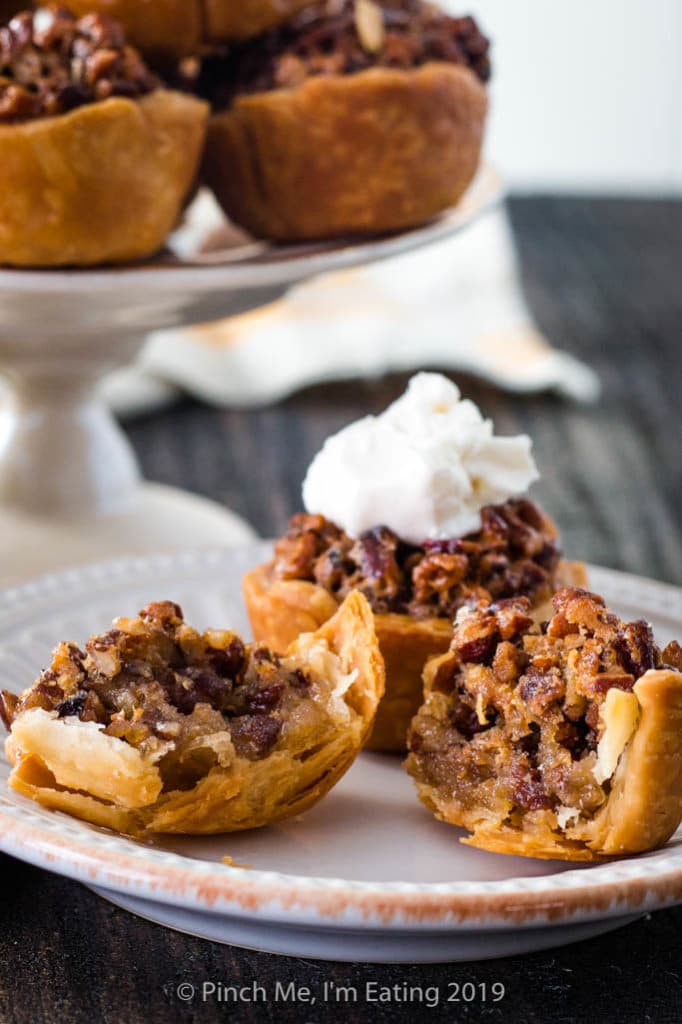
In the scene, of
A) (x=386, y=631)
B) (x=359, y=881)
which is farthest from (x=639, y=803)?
(x=386, y=631)

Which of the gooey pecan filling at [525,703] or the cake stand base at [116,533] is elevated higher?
the gooey pecan filling at [525,703]

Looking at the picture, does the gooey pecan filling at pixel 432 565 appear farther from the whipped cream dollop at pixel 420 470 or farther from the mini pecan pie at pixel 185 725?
the mini pecan pie at pixel 185 725

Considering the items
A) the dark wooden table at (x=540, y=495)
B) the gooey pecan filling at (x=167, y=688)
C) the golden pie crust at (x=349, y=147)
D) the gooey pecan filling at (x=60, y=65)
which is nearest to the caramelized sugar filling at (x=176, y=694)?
the gooey pecan filling at (x=167, y=688)

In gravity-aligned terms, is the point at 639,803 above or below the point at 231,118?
below

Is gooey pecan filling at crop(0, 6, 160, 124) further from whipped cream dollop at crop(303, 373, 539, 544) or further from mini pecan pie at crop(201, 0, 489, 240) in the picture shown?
whipped cream dollop at crop(303, 373, 539, 544)

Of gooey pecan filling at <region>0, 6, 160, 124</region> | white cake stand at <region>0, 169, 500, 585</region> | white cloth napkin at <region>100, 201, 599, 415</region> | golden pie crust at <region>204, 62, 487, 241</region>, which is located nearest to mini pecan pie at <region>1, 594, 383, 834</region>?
white cake stand at <region>0, 169, 500, 585</region>

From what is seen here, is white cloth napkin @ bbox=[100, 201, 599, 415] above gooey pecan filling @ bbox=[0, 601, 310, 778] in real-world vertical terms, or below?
below

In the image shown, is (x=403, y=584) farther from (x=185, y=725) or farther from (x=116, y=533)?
(x=116, y=533)
